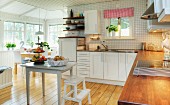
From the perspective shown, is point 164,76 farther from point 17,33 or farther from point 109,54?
point 17,33

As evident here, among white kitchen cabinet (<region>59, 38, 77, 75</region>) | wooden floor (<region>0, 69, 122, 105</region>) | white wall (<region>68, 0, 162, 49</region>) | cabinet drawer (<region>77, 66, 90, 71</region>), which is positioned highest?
white wall (<region>68, 0, 162, 49</region>)

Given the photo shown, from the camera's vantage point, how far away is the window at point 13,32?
6.86 metres

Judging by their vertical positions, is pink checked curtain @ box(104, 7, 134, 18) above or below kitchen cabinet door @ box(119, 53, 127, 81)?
above

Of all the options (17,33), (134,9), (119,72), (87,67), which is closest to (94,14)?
(134,9)

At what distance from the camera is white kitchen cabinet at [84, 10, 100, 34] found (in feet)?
15.3

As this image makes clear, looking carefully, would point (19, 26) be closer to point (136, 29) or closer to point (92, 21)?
point (92, 21)

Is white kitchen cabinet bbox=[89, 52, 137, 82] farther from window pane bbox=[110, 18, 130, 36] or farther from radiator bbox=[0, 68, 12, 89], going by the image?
radiator bbox=[0, 68, 12, 89]

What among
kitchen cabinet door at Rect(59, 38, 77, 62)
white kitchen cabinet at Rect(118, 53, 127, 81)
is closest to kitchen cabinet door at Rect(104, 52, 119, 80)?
white kitchen cabinet at Rect(118, 53, 127, 81)

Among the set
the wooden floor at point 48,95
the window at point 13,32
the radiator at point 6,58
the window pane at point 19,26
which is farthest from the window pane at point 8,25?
the wooden floor at point 48,95

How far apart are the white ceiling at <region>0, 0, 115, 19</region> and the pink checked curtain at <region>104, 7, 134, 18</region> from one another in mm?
545

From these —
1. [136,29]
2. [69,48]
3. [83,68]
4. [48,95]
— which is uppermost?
[136,29]

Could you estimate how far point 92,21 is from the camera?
4.70 meters

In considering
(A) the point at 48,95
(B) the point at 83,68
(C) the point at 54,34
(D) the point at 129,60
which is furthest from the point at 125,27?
(C) the point at 54,34

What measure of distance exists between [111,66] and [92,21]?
62.6 inches
